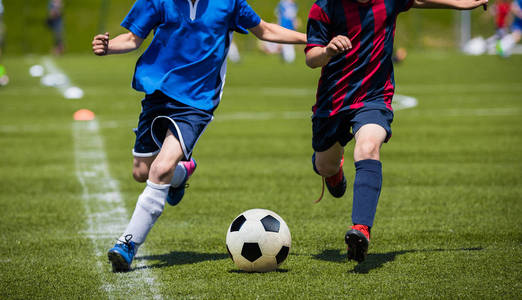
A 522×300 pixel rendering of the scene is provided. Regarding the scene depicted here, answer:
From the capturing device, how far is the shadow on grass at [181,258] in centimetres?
527

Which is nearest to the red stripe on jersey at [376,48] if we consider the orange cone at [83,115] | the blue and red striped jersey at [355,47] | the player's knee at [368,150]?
the blue and red striped jersey at [355,47]

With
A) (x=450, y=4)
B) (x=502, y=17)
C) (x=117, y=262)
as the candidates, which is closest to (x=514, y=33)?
(x=502, y=17)

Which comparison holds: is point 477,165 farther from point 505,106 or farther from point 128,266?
point 505,106

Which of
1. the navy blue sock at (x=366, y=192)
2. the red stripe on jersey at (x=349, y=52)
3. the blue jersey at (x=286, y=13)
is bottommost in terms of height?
the blue jersey at (x=286, y=13)

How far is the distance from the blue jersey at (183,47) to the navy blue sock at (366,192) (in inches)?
45.1

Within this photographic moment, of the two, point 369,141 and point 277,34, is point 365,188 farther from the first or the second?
point 277,34

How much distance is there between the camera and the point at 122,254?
4.95 metres

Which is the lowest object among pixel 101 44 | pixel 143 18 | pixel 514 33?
pixel 514 33

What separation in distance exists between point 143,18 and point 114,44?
0.27m

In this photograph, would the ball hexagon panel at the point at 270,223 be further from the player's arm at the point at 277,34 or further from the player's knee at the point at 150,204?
the player's arm at the point at 277,34

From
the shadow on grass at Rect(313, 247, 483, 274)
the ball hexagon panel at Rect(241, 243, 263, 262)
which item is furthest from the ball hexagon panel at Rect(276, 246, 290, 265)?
the shadow on grass at Rect(313, 247, 483, 274)

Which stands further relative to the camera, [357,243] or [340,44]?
[340,44]

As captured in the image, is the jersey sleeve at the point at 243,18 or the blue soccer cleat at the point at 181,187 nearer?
the jersey sleeve at the point at 243,18

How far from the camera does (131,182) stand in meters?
8.58
